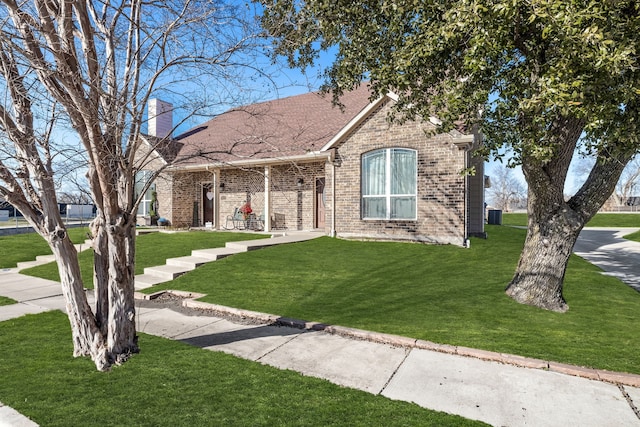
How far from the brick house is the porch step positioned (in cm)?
241

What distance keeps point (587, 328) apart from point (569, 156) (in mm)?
2923

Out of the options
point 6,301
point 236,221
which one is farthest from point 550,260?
point 236,221

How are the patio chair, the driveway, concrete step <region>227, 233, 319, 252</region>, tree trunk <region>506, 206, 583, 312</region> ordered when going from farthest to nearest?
the patio chair < concrete step <region>227, 233, 319, 252</region> < the driveway < tree trunk <region>506, 206, 583, 312</region>

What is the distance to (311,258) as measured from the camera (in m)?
10.2

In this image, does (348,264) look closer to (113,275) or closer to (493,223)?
(113,275)

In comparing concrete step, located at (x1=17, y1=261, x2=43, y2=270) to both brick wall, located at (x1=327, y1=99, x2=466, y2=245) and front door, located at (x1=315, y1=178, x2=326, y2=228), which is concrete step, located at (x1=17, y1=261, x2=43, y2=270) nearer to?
front door, located at (x1=315, y1=178, x2=326, y2=228)

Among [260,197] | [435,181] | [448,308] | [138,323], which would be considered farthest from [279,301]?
[260,197]

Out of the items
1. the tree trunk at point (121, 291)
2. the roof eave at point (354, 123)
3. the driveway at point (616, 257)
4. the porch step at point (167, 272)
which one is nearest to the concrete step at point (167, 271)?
the porch step at point (167, 272)

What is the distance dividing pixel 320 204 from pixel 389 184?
13.5 ft

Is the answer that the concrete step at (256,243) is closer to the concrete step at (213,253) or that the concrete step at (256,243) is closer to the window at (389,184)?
the concrete step at (213,253)

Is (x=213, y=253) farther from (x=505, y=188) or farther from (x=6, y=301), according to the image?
(x=505, y=188)

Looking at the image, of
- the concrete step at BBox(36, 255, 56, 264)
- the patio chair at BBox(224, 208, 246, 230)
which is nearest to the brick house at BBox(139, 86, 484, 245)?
the patio chair at BBox(224, 208, 246, 230)

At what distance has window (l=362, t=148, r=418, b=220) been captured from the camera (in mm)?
12070

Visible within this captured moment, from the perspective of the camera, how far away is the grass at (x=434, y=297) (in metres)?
4.76
